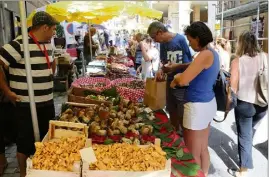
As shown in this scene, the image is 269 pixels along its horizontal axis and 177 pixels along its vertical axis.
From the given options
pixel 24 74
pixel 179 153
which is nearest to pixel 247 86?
pixel 179 153

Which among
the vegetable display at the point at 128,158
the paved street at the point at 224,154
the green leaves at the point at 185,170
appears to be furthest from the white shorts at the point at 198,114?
the paved street at the point at 224,154

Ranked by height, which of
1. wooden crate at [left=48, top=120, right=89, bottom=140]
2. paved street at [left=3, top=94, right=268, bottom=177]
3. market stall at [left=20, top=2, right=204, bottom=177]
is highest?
wooden crate at [left=48, top=120, right=89, bottom=140]

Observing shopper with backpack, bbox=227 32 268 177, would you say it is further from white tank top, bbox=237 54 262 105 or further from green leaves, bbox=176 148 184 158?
green leaves, bbox=176 148 184 158

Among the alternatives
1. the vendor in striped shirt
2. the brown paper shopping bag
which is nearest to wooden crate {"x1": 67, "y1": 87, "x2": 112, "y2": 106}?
the brown paper shopping bag

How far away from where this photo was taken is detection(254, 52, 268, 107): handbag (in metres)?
3.71

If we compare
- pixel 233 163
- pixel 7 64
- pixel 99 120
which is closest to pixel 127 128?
pixel 99 120

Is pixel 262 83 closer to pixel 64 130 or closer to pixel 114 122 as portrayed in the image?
pixel 114 122

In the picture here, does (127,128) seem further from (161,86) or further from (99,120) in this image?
(161,86)

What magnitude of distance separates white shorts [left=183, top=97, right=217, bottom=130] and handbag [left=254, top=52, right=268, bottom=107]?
1.05 metres

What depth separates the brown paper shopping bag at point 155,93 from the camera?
141 inches

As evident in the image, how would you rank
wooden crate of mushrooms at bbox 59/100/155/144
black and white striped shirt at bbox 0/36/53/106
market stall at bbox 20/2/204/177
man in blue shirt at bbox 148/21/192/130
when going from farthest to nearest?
man in blue shirt at bbox 148/21/192/130 → black and white striped shirt at bbox 0/36/53/106 → wooden crate of mushrooms at bbox 59/100/155/144 → market stall at bbox 20/2/204/177

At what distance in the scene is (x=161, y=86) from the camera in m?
3.61

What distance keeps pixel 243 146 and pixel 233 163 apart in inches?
21.0

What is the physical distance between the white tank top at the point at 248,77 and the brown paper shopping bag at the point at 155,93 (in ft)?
3.35
